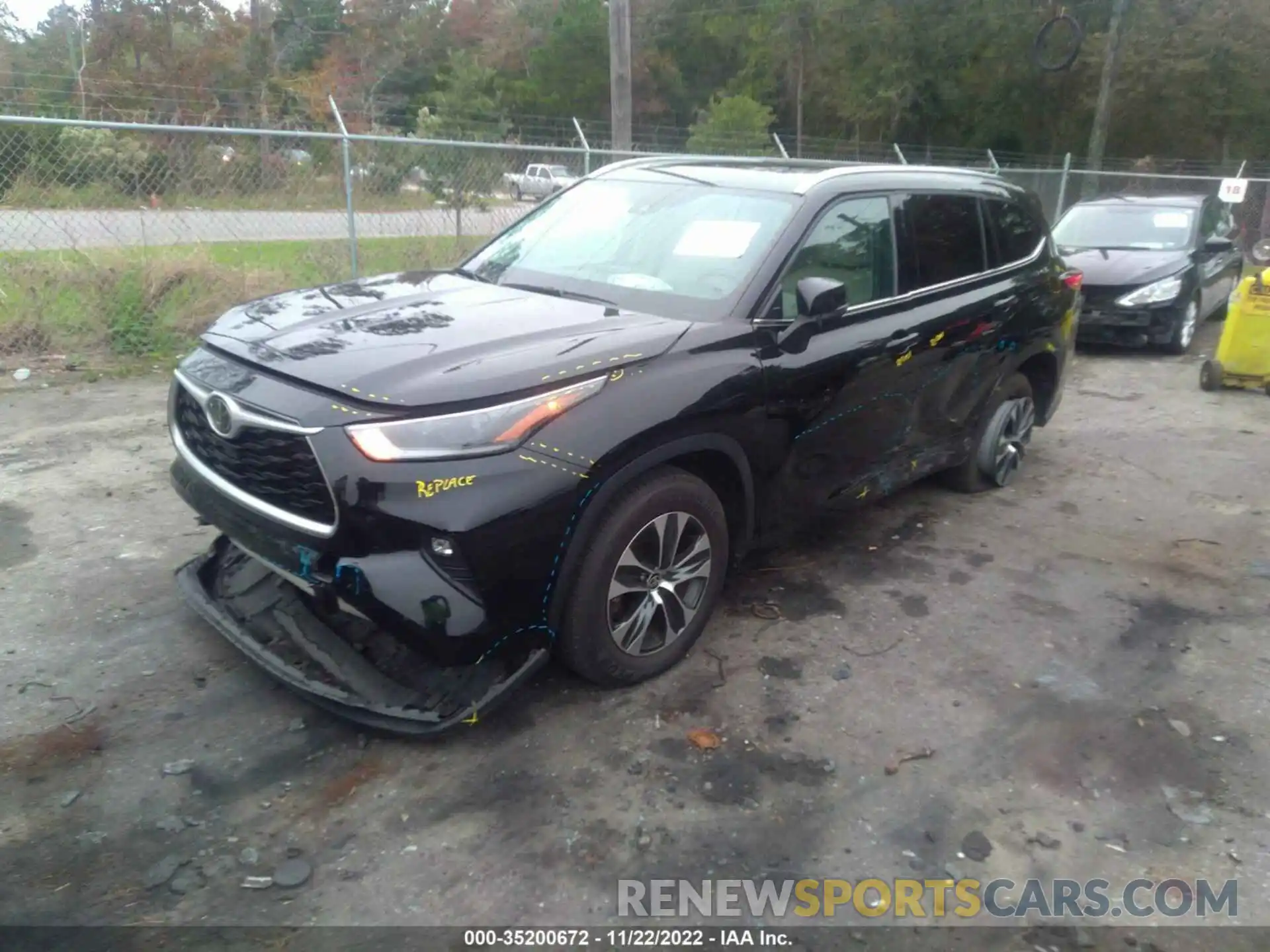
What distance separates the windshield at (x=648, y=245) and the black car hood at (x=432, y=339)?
0.22 m

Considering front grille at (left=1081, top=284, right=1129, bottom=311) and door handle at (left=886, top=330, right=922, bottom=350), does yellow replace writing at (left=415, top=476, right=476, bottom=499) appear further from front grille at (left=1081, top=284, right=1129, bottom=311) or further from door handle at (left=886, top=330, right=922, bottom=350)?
front grille at (left=1081, top=284, right=1129, bottom=311)

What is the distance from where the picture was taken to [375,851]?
2.74 metres

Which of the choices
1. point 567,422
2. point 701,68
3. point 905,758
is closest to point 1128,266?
point 905,758

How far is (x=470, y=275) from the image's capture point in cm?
435

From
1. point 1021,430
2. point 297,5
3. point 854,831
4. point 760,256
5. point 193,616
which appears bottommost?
point 854,831

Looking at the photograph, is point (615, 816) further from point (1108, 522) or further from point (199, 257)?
point (199, 257)

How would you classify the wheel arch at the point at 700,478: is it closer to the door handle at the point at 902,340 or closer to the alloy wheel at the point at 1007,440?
the door handle at the point at 902,340

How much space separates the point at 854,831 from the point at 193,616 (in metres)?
2.70

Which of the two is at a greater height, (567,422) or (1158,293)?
(1158,293)

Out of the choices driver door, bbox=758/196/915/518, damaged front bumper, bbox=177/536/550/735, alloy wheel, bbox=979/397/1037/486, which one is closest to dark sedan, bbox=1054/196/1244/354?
alloy wheel, bbox=979/397/1037/486

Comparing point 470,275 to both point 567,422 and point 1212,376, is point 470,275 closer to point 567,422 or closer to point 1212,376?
point 567,422

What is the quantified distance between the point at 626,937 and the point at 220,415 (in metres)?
2.03

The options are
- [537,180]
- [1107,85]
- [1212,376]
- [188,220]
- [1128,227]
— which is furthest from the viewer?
[1107,85]

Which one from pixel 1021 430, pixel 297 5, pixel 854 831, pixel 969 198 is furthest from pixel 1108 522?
pixel 297 5
